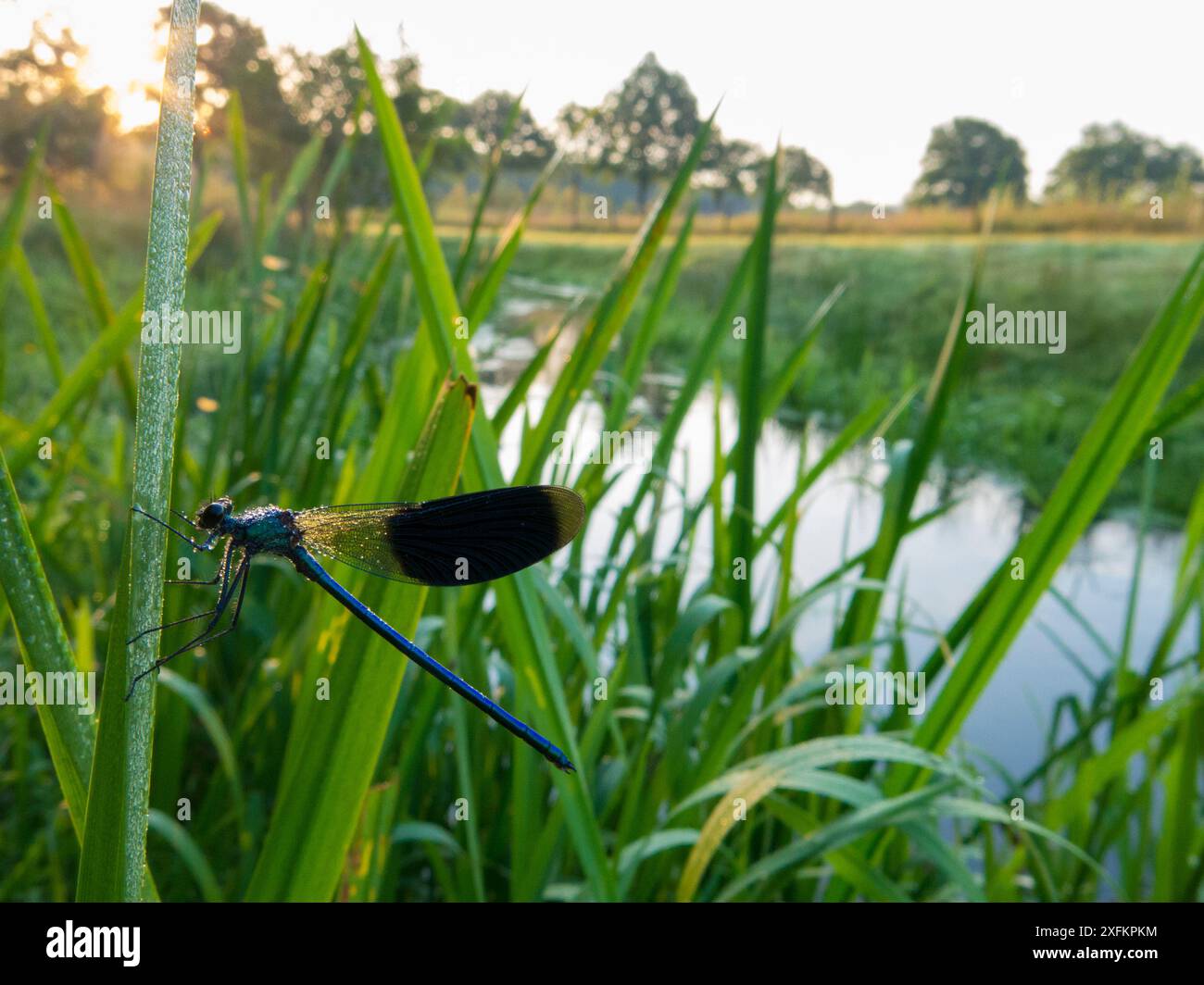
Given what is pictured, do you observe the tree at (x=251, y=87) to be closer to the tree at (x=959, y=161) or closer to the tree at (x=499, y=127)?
the tree at (x=499, y=127)

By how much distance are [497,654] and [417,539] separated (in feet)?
A: 3.15

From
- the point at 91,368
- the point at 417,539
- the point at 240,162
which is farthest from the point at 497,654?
the point at 240,162

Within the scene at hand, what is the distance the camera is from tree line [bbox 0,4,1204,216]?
1727mm

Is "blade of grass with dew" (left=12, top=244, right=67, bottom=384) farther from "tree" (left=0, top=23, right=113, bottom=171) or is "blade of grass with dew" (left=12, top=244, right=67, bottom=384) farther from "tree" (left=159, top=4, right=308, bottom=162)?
"tree" (left=0, top=23, right=113, bottom=171)

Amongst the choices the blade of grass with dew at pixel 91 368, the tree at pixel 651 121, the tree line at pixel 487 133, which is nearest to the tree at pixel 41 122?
the tree line at pixel 487 133

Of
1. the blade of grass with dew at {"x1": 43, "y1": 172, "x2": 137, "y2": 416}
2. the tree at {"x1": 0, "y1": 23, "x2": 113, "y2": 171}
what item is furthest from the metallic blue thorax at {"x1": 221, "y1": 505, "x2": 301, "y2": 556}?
the tree at {"x1": 0, "y1": 23, "x2": 113, "y2": 171}

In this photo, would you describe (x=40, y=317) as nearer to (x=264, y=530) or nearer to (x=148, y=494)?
(x=264, y=530)

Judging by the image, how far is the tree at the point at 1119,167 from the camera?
31.9 feet

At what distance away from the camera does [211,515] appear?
567 mm
